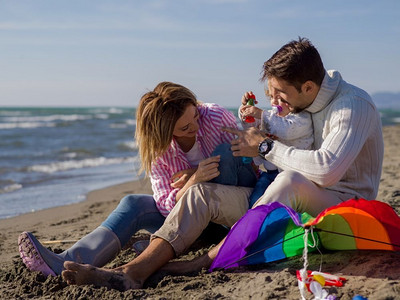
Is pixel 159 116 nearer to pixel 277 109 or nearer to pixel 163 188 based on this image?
pixel 163 188

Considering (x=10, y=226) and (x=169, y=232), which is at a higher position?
(x=169, y=232)

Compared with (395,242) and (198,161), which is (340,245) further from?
(198,161)

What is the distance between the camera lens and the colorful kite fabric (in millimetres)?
2875

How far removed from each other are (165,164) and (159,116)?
0.37 metres

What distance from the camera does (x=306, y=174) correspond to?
3.06 metres

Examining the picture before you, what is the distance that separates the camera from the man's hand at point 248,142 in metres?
3.27

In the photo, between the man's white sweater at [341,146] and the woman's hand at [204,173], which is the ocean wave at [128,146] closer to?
the woman's hand at [204,173]

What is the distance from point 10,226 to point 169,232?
2938 mm

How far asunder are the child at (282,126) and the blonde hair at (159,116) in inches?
17.4

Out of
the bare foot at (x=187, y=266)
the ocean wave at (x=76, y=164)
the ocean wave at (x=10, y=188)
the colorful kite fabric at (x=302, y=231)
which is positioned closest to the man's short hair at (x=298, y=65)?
the colorful kite fabric at (x=302, y=231)

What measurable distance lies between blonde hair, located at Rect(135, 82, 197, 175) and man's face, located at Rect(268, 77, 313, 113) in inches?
23.8

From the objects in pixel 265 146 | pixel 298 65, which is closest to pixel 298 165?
pixel 265 146

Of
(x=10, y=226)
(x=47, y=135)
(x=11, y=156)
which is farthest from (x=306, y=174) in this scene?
→ (x=47, y=135)

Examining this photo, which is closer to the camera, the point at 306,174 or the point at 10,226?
the point at 306,174
